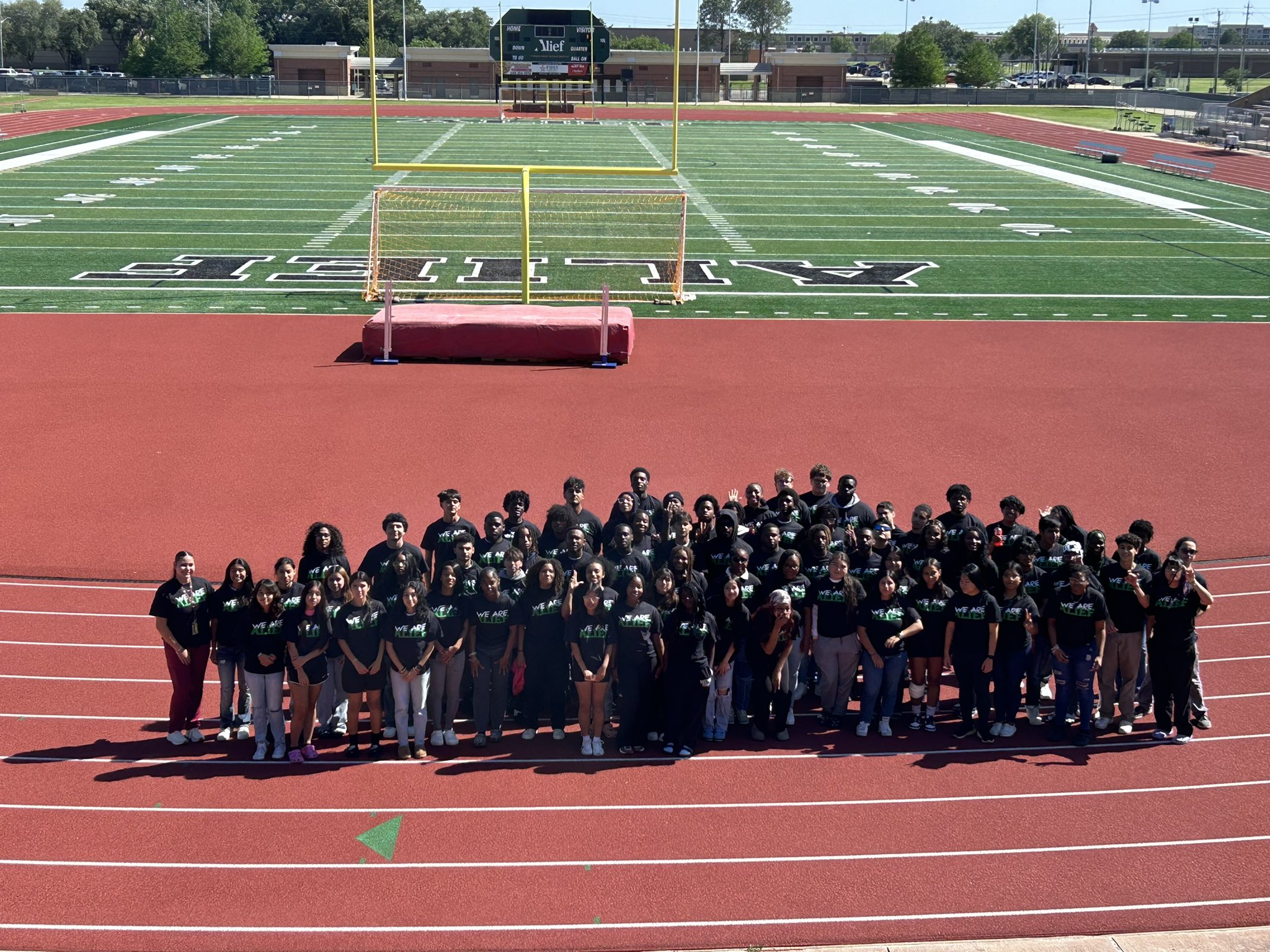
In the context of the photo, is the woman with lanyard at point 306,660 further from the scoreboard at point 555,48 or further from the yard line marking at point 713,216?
the scoreboard at point 555,48

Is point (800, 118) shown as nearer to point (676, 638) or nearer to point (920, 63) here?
point (920, 63)

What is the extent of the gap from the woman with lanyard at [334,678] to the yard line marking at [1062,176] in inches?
1204

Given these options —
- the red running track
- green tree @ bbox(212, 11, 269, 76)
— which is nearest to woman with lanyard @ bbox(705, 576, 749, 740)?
the red running track

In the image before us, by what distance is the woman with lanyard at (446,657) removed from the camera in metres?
8.51

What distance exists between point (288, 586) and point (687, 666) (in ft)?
8.68

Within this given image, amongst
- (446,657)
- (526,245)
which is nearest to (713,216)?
(526,245)

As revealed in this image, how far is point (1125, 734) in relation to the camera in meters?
8.91

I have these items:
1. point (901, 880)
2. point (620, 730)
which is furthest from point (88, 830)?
point (901, 880)

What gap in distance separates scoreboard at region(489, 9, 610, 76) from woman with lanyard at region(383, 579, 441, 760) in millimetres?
49358

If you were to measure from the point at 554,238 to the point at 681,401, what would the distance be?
12517mm

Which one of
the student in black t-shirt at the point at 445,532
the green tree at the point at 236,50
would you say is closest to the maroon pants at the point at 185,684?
the student in black t-shirt at the point at 445,532

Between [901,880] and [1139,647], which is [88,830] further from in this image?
[1139,647]

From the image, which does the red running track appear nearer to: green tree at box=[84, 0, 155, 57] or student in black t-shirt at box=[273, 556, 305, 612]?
student in black t-shirt at box=[273, 556, 305, 612]

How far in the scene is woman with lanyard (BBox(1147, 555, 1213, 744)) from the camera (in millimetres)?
8516
